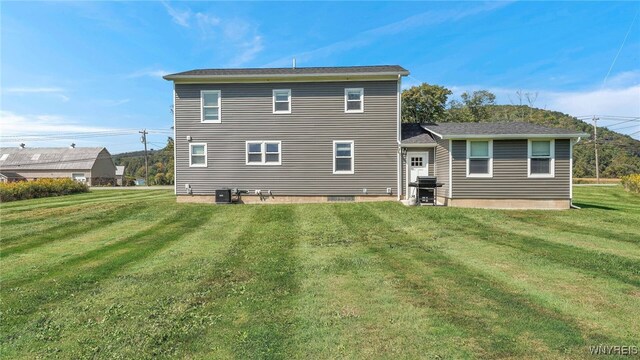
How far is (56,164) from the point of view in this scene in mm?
49875

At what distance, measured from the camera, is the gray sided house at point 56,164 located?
161ft

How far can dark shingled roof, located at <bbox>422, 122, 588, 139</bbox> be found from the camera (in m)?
13.6

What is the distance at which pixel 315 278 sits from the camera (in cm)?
575

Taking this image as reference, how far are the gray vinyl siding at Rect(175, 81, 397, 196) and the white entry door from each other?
28.0 inches

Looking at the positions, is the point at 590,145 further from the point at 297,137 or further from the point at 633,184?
the point at 297,137

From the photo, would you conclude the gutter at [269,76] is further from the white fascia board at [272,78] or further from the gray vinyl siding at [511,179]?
the gray vinyl siding at [511,179]

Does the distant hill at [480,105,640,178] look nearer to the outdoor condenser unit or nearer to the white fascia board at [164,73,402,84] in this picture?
the white fascia board at [164,73,402,84]

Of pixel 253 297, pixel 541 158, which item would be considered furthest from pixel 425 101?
pixel 253 297

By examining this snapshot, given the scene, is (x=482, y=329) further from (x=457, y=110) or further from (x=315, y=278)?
(x=457, y=110)

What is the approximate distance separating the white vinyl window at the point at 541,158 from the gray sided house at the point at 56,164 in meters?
51.0

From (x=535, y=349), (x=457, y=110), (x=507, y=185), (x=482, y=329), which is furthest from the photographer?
(x=457, y=110)

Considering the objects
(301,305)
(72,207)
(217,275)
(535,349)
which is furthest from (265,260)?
(72,207)

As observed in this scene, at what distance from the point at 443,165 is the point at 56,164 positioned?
5667cm

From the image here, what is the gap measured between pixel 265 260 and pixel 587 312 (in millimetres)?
5257
